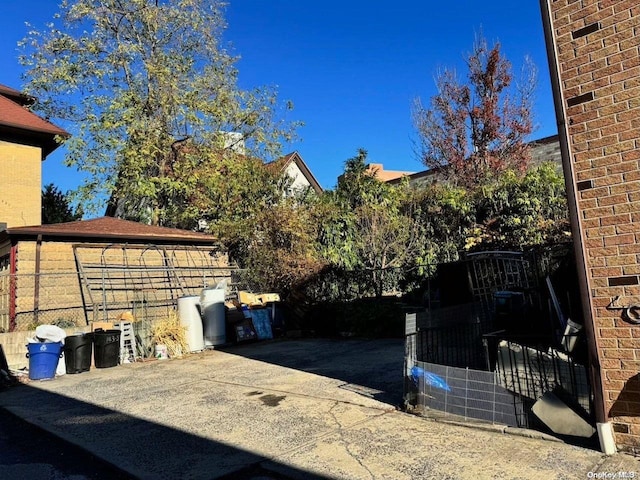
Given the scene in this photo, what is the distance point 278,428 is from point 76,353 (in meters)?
6.21

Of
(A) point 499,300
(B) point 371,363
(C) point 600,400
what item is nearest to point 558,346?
(C) point 600,400

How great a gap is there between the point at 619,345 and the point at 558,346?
2.96 ft

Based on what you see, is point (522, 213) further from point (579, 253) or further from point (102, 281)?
point (102, 281)

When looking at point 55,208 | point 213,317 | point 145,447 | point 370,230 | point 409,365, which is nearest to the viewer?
point 145,447

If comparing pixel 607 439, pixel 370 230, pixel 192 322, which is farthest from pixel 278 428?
pixel 370 230

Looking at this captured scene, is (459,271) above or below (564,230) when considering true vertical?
below

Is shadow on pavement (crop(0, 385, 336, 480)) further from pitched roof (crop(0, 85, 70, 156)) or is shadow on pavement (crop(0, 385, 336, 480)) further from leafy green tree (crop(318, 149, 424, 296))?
pitched roof (crop(0, 85, 70, 156))

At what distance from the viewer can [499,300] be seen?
6.54 m

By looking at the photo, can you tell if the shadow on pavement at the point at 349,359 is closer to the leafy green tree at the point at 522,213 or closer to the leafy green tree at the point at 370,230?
the leafy green tree at the point at 370,230

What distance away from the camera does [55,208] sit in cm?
2481

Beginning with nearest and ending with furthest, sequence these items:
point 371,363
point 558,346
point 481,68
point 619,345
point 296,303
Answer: point 619,345 → point 558,346 → point 371,363 → point 296,303 → point 481,68

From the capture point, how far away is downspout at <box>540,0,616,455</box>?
3783 mm

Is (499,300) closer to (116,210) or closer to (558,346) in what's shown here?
(558,346)

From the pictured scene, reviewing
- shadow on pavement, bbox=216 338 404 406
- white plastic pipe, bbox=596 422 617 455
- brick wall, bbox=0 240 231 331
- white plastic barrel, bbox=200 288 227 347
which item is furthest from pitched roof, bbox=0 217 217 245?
white plastic pipe, bbox=596 422 617 455
